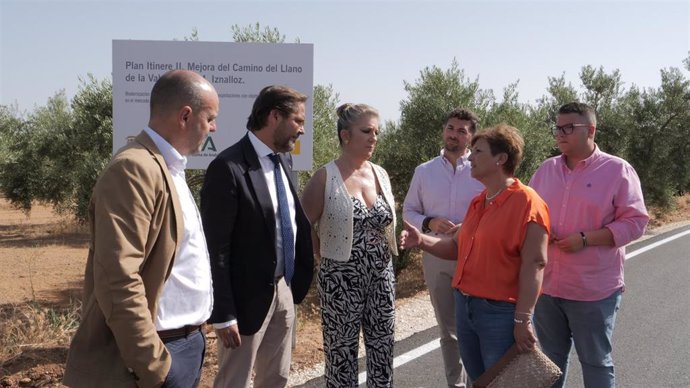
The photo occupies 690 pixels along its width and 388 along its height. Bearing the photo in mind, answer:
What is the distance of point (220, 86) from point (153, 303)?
10.5ft

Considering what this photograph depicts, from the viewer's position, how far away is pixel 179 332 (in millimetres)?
2580

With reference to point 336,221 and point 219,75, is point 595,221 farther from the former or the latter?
point 219,75

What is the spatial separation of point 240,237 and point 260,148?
1.68 feet

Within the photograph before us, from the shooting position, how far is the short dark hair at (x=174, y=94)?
2.55 metres

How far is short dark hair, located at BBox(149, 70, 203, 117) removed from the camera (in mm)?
2553

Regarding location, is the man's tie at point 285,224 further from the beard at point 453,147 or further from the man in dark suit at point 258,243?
the beard at point 453,147

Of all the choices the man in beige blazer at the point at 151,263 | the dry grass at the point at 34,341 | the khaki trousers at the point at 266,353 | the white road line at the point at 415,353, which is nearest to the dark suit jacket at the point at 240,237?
the khaki trousers at the point at 266,353

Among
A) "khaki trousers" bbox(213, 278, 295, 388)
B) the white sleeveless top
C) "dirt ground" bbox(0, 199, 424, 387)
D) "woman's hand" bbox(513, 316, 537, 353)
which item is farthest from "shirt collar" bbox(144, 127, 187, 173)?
"dirt ground" bbox(0, 199, 424, 387)

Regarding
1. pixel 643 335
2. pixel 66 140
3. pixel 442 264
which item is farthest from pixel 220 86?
pixel 66 140

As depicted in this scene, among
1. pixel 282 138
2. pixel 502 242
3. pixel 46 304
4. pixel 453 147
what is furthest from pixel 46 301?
pixel 502 242

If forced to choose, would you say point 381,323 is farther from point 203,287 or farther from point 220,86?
point 220,86

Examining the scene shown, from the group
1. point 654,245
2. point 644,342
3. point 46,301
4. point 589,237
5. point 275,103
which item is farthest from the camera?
point 654,245

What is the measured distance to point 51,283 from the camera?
1078cm

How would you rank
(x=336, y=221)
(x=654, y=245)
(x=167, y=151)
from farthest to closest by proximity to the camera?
1. (x=654, y=245)
2. (x=336, y=221)
3. (x=167, y=151)
